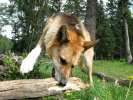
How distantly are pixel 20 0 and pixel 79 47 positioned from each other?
1301 cm

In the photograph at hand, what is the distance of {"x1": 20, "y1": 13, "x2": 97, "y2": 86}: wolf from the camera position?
8648mm

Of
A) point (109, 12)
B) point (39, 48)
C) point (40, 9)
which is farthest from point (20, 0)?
point (109, 12)

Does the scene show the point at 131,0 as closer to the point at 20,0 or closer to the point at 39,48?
the point at 20,0

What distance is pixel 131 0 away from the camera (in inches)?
1507

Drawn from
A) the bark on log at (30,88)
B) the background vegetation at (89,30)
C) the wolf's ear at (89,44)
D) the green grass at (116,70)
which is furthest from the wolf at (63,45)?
the green grass at (116,70)

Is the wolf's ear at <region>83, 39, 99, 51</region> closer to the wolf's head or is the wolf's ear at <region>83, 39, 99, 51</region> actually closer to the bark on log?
the wolf's head

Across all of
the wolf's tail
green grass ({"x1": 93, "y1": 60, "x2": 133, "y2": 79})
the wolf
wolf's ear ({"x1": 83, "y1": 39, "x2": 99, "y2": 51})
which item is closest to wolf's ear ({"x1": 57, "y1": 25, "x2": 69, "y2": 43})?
the wolf

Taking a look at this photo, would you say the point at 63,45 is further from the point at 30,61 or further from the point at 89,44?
the point at 30,61

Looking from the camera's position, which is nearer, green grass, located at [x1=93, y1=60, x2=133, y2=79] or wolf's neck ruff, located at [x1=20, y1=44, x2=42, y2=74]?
wolf's neck ruff, located at [x1=20, y1=44, x2=42, y2=74]

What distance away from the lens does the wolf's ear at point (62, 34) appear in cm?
855

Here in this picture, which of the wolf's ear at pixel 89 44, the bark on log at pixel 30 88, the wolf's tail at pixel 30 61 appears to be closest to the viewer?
the bark on log at pixel 30 88

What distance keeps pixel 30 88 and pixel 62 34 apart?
1236mm

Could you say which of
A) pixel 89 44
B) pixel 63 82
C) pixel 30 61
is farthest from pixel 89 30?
pixel 63 82

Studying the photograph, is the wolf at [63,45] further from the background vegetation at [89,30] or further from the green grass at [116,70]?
the green grass at [116,70]
